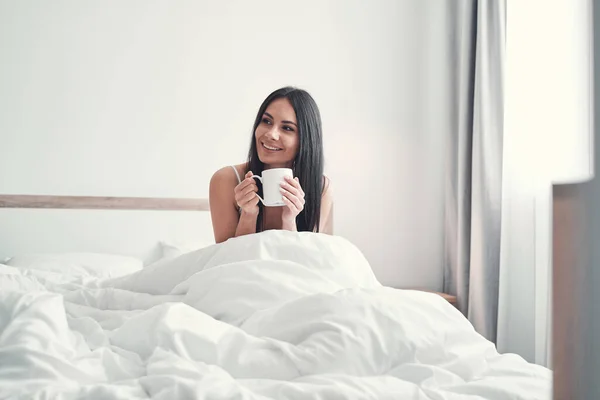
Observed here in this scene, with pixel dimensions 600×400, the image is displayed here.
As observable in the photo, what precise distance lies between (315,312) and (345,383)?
7.5 inches

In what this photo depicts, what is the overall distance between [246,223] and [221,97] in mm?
1295

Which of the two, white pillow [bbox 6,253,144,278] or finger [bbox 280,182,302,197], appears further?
white pillow [bbox 6,253,144,278]

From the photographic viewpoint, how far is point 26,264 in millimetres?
2250

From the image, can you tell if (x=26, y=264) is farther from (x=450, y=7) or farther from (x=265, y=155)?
(x=450, y=7)

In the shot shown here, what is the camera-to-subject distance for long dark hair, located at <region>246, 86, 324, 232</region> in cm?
199

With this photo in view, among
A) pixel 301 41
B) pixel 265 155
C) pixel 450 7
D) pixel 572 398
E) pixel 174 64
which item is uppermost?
pixel 450 7

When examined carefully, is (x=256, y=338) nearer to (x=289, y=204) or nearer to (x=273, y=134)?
(x=289, y=204)

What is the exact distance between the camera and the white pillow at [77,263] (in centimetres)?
223

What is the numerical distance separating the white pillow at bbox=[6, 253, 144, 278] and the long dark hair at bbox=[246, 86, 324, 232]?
29.3 inches

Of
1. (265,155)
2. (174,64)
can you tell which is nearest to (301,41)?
(174,64)

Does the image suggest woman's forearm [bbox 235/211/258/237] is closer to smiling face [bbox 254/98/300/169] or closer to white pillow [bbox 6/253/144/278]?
smiling face [bbox 254/98/300/169]

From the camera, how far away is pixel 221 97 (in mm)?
2963

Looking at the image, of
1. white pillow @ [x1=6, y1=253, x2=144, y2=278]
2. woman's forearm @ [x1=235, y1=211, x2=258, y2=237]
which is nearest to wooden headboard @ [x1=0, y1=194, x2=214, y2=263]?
white pillow @ [x1=6, y1=253, x2=144, y2=278]

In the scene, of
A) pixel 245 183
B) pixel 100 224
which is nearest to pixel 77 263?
pixel 100 224
